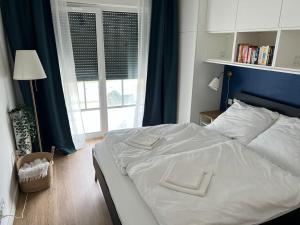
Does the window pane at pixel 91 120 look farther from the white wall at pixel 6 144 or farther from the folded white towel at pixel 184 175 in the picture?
the folded white towel at pixel 184 175

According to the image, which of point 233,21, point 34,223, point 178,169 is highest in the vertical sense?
point 233,21

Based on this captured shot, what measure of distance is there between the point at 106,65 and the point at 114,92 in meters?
0.46

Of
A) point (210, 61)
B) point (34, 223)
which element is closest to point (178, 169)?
point (34, 223)

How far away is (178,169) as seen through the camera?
1.72 metres

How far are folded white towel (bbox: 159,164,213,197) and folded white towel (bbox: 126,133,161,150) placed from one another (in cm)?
49

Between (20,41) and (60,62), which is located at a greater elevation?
(20,41)

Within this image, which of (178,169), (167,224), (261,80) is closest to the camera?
(167,224)

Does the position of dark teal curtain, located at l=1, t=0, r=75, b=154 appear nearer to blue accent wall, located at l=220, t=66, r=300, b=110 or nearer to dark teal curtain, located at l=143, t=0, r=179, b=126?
dark teal curtain, located at l=143, t=0, r=179, b=126

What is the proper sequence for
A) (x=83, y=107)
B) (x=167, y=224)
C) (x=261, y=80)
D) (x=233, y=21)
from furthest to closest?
(x=83, y=107) < (x=261, y=80) < (x=233, y=21) < (x=167, y=224)

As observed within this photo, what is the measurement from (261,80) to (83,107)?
260 cm

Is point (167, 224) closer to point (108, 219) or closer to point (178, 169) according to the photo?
point (178, 169)

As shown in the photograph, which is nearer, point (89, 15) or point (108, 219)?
point (108, 219)

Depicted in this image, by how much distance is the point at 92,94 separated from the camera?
11.6ft

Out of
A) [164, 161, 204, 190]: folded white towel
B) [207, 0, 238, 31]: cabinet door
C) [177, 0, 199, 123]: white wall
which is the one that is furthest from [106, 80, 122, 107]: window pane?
[164, 161, 204, 190]: folded white towel
